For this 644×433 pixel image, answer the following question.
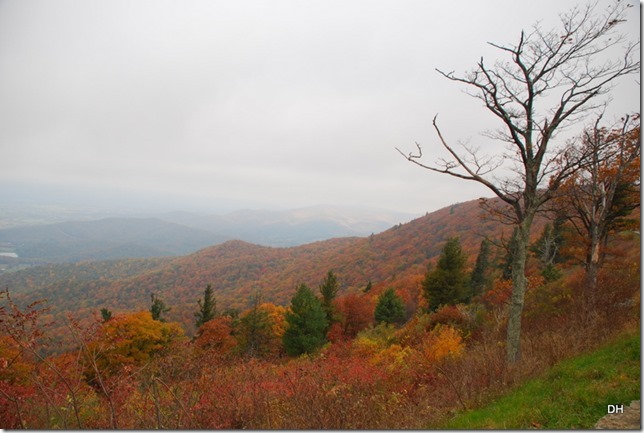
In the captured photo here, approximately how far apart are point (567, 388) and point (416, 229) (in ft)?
346

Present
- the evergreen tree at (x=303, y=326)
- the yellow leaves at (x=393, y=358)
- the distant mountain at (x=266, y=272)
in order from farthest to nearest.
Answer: the distant mountain at (x=266, y=272), the evergreen tree at (x=303, y=326), the yellow leaves at (x=393, y=358)

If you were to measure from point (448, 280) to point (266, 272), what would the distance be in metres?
111

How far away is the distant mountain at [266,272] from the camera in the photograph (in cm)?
7306

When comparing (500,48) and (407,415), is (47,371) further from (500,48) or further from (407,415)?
(500,48)

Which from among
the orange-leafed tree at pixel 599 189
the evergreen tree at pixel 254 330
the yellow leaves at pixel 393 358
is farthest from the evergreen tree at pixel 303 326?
the orange-leafed tree at pixel 599 189

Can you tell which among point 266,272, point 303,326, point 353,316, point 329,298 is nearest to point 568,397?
point 303,326

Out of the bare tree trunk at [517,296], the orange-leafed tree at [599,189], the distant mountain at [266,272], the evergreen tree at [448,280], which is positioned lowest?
the distant mountain at [266,272]

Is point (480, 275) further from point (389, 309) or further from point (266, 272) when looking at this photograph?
point (266, 272)

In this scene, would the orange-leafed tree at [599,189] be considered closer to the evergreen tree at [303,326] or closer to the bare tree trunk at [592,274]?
the bare tree trunk at [592,274]

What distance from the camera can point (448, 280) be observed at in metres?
21.7

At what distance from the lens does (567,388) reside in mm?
4645

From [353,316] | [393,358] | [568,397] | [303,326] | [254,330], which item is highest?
[568,397]

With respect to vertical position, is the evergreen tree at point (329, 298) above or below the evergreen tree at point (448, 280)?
below

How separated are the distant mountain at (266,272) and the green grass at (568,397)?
109 ft
